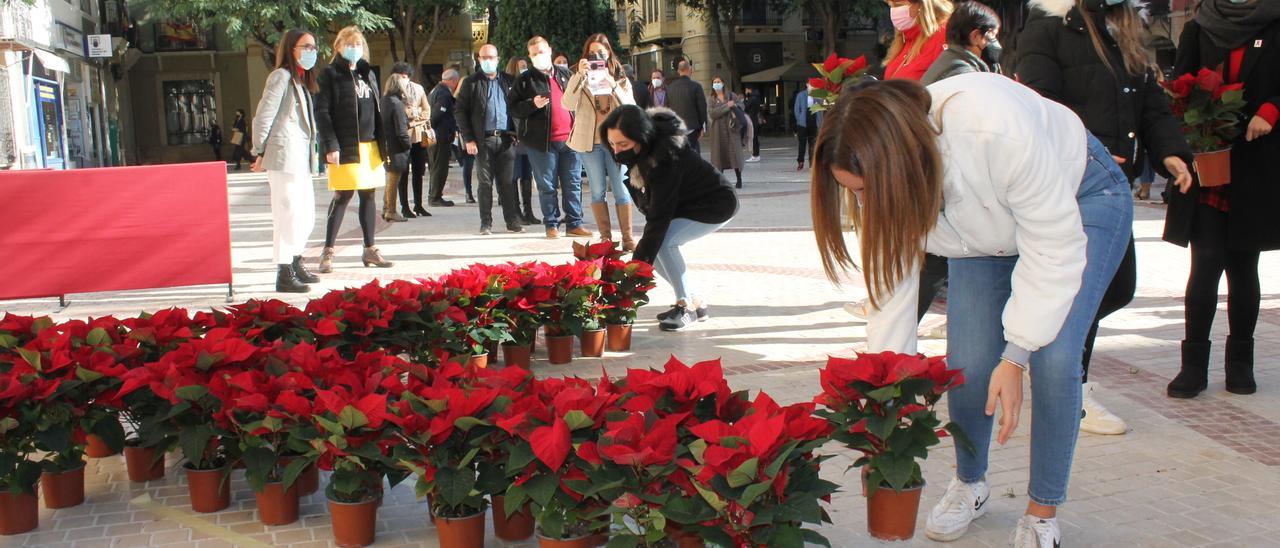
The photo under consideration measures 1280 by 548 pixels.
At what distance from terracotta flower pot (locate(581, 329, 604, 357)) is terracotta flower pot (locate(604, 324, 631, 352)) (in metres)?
0.11

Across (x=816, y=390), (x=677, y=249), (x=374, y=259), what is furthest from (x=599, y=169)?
(x=816, y=390)

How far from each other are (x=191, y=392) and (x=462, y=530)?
0.92 meters

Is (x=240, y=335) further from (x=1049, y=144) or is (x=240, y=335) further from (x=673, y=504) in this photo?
(x=1049, y=144)

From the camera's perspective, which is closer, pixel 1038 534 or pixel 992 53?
pixel 1038 534

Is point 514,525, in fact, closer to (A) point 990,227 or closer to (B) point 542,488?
(B) point 542,488

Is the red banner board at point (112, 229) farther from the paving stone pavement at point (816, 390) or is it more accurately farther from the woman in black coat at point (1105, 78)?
the woman in black coat at point (1105, 78)

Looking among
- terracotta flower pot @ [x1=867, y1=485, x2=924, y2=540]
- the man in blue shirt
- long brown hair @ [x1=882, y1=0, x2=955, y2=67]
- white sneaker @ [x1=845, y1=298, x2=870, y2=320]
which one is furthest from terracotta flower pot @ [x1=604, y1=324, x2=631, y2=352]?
the man in blue shirt

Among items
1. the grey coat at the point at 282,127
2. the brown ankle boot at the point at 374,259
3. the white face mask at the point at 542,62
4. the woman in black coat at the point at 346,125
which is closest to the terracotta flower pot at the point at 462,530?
the grey coat at the point at 282,127

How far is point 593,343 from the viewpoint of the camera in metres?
5.97

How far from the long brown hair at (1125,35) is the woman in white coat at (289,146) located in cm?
533

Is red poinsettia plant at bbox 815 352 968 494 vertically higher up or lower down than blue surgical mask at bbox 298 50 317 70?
lower down

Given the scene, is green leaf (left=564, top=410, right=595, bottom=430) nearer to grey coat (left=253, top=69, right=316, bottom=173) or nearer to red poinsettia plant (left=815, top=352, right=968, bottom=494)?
red poinsettia plant (left=815, top=352, right=968, bottom=494)

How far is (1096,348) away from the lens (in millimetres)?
5977

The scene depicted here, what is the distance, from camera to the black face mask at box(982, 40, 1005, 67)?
212 inches
